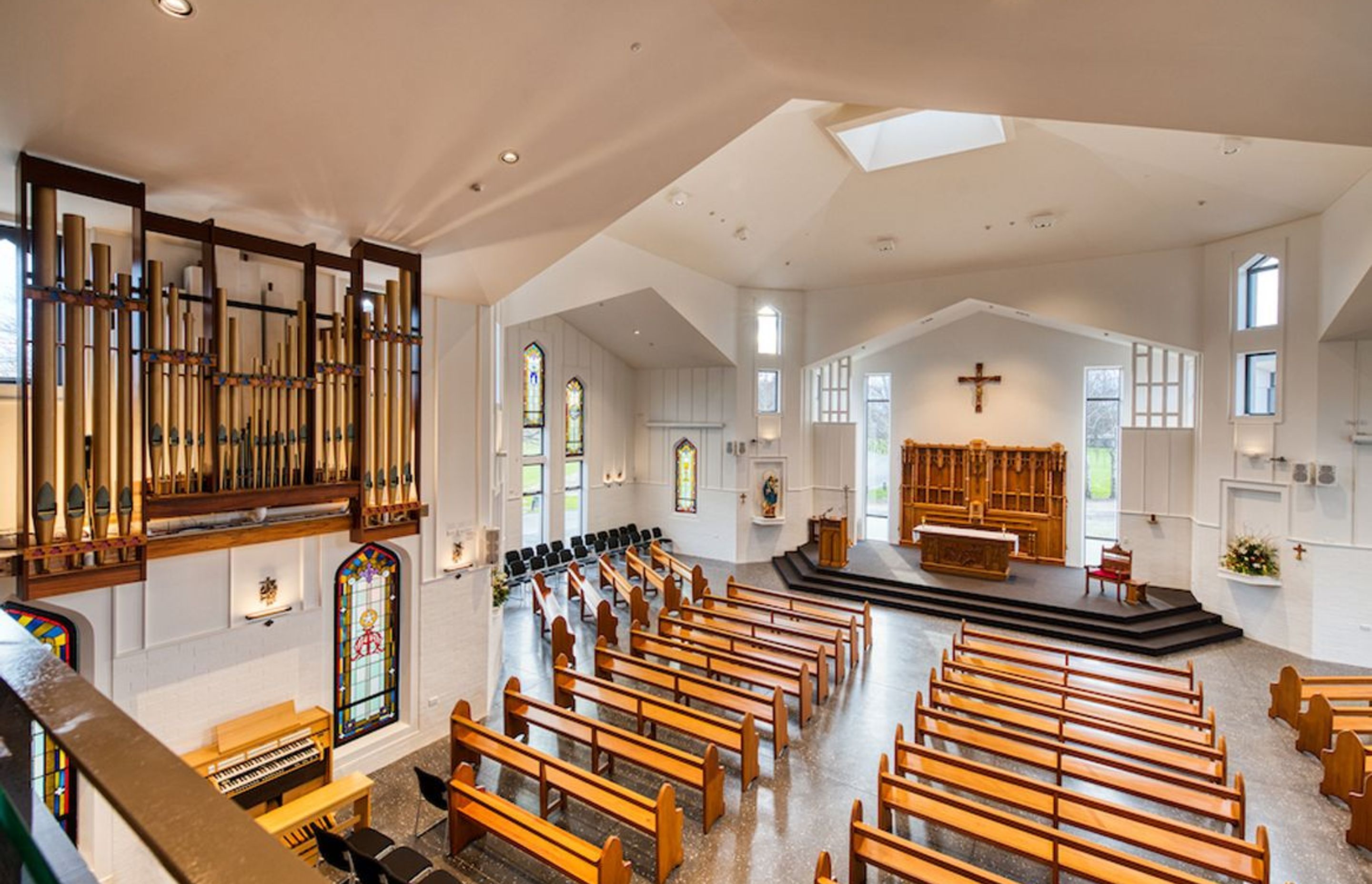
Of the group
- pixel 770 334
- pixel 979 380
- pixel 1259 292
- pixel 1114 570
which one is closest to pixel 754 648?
pixel 1114 570

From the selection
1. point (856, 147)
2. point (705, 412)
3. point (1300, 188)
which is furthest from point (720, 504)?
point (1300, 188)

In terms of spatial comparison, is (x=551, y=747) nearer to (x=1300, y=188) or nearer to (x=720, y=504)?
(x=720, y=504)

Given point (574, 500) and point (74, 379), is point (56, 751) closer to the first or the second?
point (74, 379)

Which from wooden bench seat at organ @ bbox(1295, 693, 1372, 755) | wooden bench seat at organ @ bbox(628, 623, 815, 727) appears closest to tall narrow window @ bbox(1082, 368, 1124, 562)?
wooden bench seat at organ @ bbox(1295, 693, 1372, 755)

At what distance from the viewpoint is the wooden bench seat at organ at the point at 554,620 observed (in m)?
8.16

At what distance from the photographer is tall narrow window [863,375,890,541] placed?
1630cm

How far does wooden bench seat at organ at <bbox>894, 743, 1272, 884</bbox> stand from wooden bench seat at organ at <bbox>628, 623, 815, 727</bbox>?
5.51ft

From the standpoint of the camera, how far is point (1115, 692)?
786 cm

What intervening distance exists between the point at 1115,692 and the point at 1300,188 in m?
7.37

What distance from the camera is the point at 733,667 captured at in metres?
7.89

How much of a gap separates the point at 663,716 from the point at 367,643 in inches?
125

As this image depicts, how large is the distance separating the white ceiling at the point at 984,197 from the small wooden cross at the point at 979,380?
9.96 ft

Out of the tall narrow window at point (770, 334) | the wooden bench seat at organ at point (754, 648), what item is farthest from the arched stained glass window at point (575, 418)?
the wooden bench seat at organ at point (754, 648)

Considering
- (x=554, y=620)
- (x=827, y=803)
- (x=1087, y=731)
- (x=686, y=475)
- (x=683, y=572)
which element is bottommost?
(x=827, y=803)
